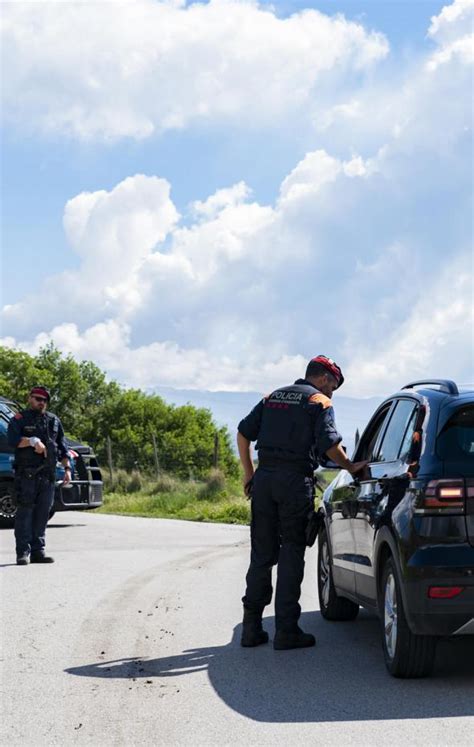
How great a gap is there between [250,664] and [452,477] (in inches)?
73.0

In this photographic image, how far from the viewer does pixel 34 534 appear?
13.4m

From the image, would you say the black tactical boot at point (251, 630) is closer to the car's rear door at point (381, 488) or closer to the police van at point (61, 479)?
the car's rear door at point (381, 488)

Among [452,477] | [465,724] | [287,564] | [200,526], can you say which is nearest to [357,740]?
[465,724]

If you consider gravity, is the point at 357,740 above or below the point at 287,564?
below

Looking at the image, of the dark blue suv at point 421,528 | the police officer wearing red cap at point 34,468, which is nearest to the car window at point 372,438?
the dark blue suv at point 421,528

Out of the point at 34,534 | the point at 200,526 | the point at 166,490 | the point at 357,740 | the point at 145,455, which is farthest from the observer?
the point at 145,455

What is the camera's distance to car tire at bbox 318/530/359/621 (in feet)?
28.2

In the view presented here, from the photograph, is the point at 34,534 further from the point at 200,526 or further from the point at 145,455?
the point at 145,455

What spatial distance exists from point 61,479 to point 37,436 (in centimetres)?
647

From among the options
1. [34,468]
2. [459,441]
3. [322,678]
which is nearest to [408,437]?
[459,441]

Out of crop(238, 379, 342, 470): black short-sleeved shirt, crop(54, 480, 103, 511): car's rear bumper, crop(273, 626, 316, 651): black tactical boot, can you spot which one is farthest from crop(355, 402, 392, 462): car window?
crop(54, 480, 103, 511): car's rear bumper

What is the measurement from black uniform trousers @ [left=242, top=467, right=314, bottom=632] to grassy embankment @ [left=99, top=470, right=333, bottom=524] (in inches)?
603

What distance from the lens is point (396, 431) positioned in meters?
7.24

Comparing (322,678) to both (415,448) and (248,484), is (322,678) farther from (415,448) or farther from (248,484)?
(248,484)
